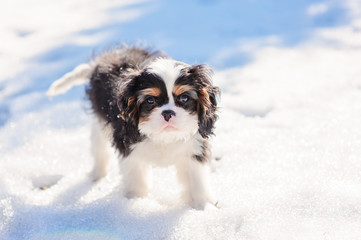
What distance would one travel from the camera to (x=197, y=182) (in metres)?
3.58

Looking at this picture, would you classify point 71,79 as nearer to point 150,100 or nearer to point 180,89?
point 150,100

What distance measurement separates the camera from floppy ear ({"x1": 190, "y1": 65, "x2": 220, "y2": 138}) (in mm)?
3178

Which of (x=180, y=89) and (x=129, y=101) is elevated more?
(x=180, y=89)

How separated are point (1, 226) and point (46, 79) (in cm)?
385

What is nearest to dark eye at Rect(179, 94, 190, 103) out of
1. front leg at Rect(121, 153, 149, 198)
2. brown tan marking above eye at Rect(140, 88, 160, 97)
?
brown tan marking above eye at Rect(140, 88, 160, 97)

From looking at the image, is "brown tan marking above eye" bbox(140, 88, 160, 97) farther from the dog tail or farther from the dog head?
the dog tail

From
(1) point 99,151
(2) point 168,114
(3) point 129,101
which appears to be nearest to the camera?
(2) point 168,114

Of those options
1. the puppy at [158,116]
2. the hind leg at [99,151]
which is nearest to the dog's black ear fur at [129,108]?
the puppy at [158,116]

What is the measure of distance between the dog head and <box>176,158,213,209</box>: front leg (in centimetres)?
31

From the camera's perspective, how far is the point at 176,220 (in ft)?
10.6

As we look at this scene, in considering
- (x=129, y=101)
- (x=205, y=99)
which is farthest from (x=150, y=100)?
(x=205, y=99)

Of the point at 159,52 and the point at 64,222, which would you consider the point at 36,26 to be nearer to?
the point at 159,52

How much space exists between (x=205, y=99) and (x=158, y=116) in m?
0.35

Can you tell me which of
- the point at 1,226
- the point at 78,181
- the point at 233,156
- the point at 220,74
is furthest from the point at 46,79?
the point at 1,226
